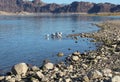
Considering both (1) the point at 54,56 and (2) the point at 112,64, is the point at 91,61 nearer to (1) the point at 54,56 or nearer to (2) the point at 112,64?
(2) the point at 112,64

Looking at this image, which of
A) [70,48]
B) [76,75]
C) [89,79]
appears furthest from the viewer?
[70,48]

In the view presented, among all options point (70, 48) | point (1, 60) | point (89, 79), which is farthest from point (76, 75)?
point (70, 48)

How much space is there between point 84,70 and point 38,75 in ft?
10.1

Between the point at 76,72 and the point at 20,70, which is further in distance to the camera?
the point at 20,70

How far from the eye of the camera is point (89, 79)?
46.9 ft

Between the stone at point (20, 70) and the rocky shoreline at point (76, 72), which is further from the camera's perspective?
the stone at point (20, 70)

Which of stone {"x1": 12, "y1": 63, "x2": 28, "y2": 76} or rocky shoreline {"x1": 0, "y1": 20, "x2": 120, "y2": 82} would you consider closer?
rocky shoreline {"x1": 0, "y1": 20, "x2": 120, "y2": 82}

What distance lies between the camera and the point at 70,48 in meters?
31.9

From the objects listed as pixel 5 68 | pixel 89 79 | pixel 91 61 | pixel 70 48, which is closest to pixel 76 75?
pixel 89 79

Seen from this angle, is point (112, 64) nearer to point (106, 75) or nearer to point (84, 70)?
point (84, 70)

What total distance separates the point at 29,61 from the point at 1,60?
2483mm

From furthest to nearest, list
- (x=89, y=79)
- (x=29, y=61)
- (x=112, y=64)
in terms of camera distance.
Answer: (x=29, y=61) → (x=112, y=64) → (x=89, y=79)

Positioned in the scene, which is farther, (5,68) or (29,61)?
(29,61)

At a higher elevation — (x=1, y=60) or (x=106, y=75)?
(x=106, y=75)
